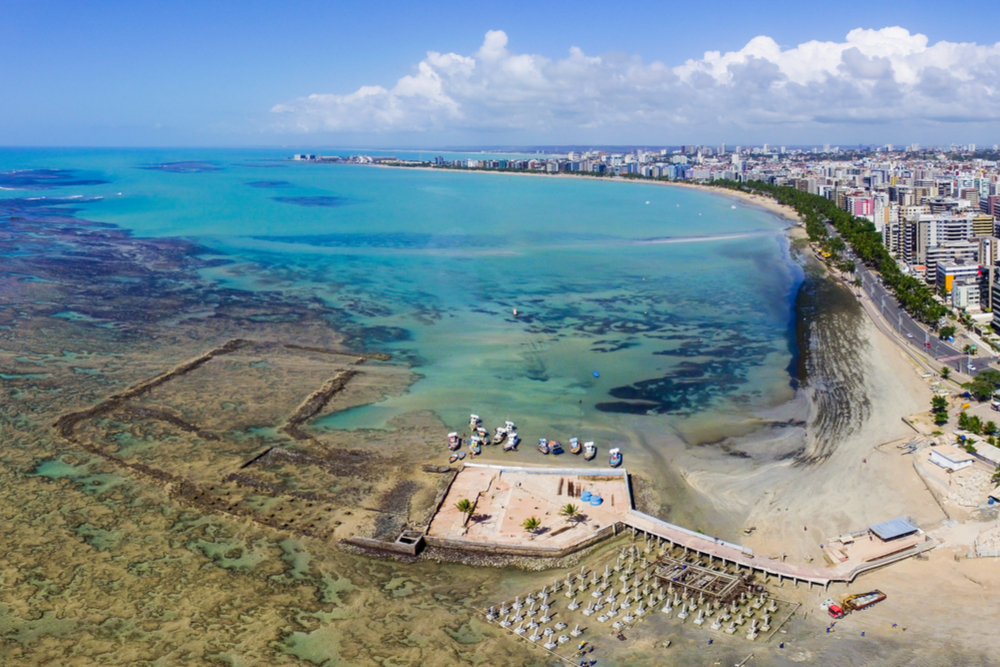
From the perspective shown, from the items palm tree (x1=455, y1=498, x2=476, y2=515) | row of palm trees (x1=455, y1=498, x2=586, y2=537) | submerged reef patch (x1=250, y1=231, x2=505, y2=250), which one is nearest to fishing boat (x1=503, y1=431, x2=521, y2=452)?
row of palm trees (x1=455, y1=498, x2=586, y2=537)

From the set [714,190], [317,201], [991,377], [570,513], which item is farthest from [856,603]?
[714,190]

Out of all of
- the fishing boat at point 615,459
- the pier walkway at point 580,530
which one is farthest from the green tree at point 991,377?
the fishing boat at point 615,459

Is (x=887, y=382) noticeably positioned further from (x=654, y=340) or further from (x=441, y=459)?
(x=441, y=459)

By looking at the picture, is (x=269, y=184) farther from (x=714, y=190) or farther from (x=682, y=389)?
(x=682, y=389)

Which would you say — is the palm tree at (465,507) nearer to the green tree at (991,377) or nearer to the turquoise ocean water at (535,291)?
the turquoise ocean water at (535,291)

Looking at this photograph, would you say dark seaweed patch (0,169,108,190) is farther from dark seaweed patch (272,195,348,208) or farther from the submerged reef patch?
the submerged reef patch

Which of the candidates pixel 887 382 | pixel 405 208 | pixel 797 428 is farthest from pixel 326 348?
pixel 405 208
